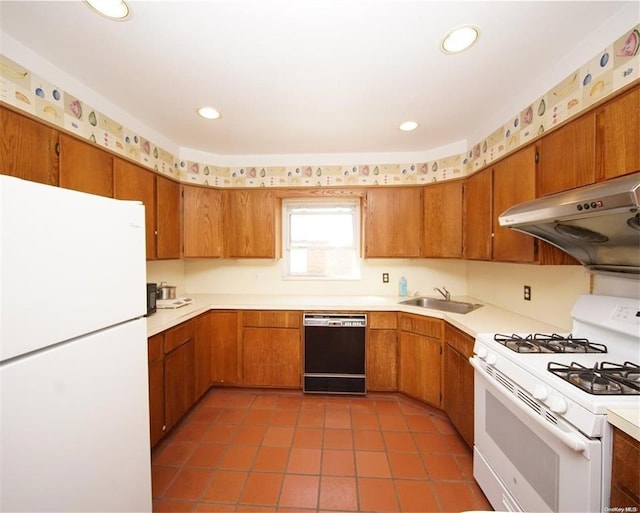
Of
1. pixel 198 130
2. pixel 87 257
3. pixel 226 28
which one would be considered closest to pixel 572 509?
pixel 87 257

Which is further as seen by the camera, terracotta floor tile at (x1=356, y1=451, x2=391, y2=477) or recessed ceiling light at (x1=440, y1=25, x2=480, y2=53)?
terracotta floor tile at (x1=356, y1=451, x2=391, y2=477)

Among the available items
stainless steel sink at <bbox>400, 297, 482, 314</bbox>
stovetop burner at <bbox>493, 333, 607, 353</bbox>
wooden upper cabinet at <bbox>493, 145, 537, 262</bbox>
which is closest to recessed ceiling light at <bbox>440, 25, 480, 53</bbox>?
wooden upper cabinet at <bbox>493, 145, 537, 262</bbox>

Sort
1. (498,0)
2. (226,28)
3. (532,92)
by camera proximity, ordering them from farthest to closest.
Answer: (532,92) → (226,28) → (498,0)

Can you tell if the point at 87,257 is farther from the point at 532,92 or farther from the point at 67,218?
the point at 532,92

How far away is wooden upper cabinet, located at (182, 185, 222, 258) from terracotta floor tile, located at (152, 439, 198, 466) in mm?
1608

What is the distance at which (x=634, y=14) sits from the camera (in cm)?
114

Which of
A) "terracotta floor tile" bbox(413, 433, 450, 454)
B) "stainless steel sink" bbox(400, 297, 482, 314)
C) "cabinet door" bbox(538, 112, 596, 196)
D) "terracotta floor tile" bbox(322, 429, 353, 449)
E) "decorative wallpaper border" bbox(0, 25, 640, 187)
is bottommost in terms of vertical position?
"terracotta floor tile" bbox(413, 433, 450, 454)

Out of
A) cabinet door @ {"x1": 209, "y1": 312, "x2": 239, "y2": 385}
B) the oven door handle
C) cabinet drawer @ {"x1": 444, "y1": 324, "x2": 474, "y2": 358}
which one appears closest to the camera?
the oven door handle

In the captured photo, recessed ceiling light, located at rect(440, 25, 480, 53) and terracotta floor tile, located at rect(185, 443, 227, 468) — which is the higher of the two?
recessed ceiling light, located at rect(440, 25, 480, 53)

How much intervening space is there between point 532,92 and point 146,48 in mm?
2317

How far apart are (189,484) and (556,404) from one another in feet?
6.40

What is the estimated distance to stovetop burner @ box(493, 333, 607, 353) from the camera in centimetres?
132

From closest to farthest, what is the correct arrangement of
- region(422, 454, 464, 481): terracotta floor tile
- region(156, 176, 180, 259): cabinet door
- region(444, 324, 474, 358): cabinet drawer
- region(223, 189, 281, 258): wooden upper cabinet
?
region(422, 454, 464, 481): terracotta floor tile
region(444, 324, 474, 358): cabinet drawer
region(156, 176, 180, 259): cabinet door
region(223, 189, 281, 258): wooden upper cabinet

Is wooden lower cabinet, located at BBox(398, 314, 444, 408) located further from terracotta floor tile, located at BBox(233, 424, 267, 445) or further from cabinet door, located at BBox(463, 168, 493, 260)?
terracotta floor tile, located at BBox(233, 424, 267, 445)
